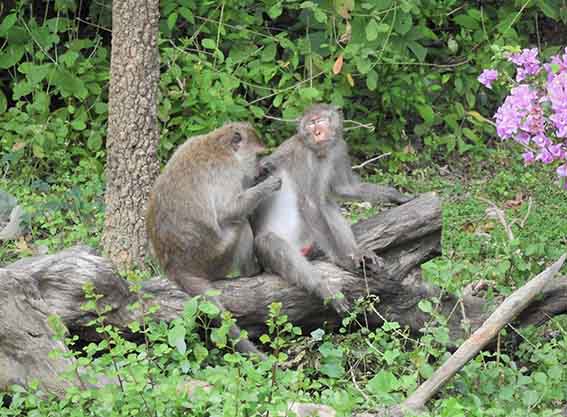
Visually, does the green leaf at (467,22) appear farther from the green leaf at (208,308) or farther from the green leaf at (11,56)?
the green leaf at (208,308)

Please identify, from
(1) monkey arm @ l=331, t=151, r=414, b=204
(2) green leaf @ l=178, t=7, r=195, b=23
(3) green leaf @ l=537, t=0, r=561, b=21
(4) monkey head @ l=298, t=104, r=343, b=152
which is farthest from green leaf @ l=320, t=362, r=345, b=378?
(3) green leaf @ l=537, t=0, r=561, b=21

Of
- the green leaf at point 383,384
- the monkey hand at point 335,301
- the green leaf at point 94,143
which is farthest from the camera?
the green leaf at point 94,143

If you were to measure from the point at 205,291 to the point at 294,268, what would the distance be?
0.48m

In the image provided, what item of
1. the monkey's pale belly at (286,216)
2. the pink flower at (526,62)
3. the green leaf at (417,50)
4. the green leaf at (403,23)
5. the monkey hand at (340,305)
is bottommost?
the monkey hand at (340,305)

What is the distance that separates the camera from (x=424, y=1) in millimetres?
9922

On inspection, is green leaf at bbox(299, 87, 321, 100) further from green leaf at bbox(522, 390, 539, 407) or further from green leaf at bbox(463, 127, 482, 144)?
green leaf at bbox(522, 390, 539, 407)

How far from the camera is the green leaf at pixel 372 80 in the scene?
30.0 feet

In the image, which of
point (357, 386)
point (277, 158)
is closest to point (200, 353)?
point (357, 386)

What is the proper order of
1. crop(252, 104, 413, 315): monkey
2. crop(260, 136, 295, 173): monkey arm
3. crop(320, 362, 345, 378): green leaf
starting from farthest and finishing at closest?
crop(260, 136, 295, 173): monkey arm, crop(252, 104, 413, 315): monkey, crop(320, 362, 345, 378): green leaf

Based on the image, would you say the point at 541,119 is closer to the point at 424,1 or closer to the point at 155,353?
the point at 155,353

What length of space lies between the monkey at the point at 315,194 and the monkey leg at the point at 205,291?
1.33 feet

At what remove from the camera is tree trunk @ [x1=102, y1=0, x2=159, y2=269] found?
746 cm

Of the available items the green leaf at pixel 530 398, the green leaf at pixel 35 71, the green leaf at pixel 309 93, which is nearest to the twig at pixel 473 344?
the green leaf at pixel 530 398

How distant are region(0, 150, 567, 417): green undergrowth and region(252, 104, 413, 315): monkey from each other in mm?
498
